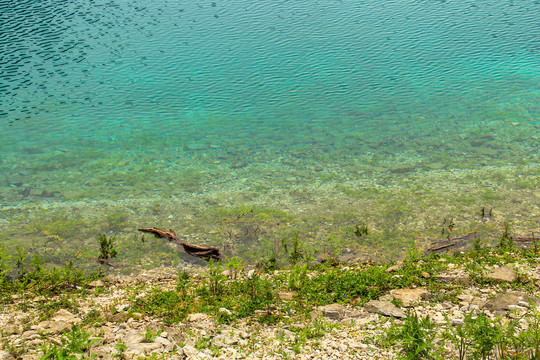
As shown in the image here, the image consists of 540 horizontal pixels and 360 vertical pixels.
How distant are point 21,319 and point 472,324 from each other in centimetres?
A: 605

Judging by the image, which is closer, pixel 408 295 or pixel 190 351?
pixel 190 351

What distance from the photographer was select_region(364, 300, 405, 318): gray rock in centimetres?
655

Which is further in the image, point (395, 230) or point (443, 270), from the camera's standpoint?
point (395, 230)

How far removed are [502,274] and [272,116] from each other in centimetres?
990

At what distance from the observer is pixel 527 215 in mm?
10242

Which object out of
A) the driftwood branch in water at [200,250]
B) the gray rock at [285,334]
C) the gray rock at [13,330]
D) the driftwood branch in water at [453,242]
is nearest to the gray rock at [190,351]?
the gray rock at [285,334]

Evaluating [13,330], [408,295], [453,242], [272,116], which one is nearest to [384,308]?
[408,295]

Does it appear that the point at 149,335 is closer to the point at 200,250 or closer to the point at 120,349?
the point at 120,349

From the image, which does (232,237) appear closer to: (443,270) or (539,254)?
(443,270)

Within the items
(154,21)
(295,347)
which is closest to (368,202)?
(295,347)

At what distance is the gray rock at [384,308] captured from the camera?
21.5ft

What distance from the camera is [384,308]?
670cm

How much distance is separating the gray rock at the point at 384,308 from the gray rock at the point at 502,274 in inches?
73.1

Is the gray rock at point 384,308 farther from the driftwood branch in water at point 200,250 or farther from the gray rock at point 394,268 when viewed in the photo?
the driftwood branch in water at point 200,250
